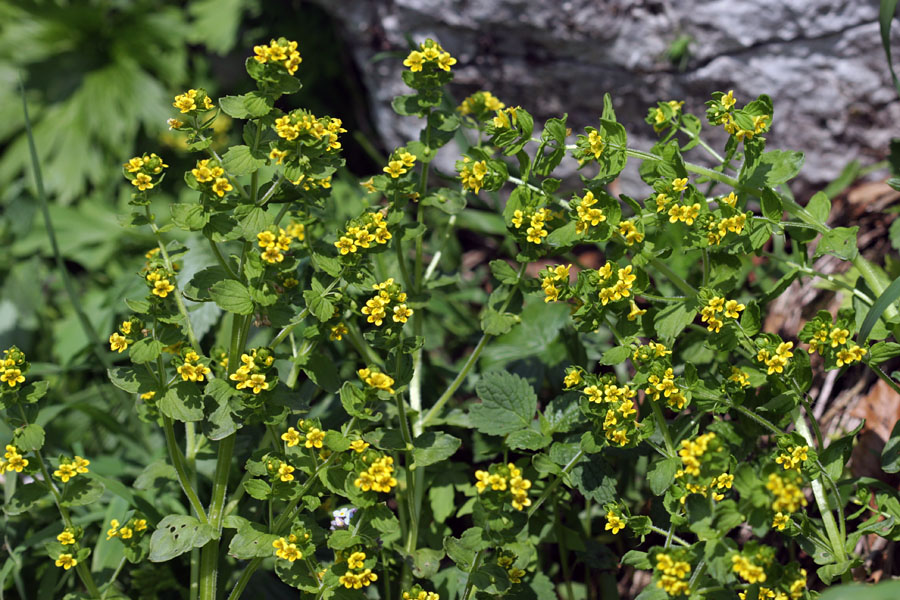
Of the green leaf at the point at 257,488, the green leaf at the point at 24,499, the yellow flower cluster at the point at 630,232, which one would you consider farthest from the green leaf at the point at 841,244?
the green leaf at the point at 24,499

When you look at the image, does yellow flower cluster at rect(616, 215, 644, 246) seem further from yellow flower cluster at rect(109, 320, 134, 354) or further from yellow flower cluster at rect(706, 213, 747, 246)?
yellow flower cluster at rect(109, 320, 134, 354)

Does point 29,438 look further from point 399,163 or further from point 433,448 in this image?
point 399,163

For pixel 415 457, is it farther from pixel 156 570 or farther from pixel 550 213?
pixel 156 570

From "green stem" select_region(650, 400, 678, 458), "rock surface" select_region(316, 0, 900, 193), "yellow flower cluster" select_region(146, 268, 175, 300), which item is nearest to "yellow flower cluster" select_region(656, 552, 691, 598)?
"green stem" select_region(650, 400, 678, 458)

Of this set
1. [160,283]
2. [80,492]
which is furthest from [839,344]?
[80,492]

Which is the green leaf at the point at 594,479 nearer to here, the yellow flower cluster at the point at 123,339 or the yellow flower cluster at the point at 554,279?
the yellow flower cluster at the point at 554,279

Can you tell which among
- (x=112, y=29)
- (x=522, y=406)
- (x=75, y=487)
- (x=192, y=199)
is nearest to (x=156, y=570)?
(x=75, y=487)
